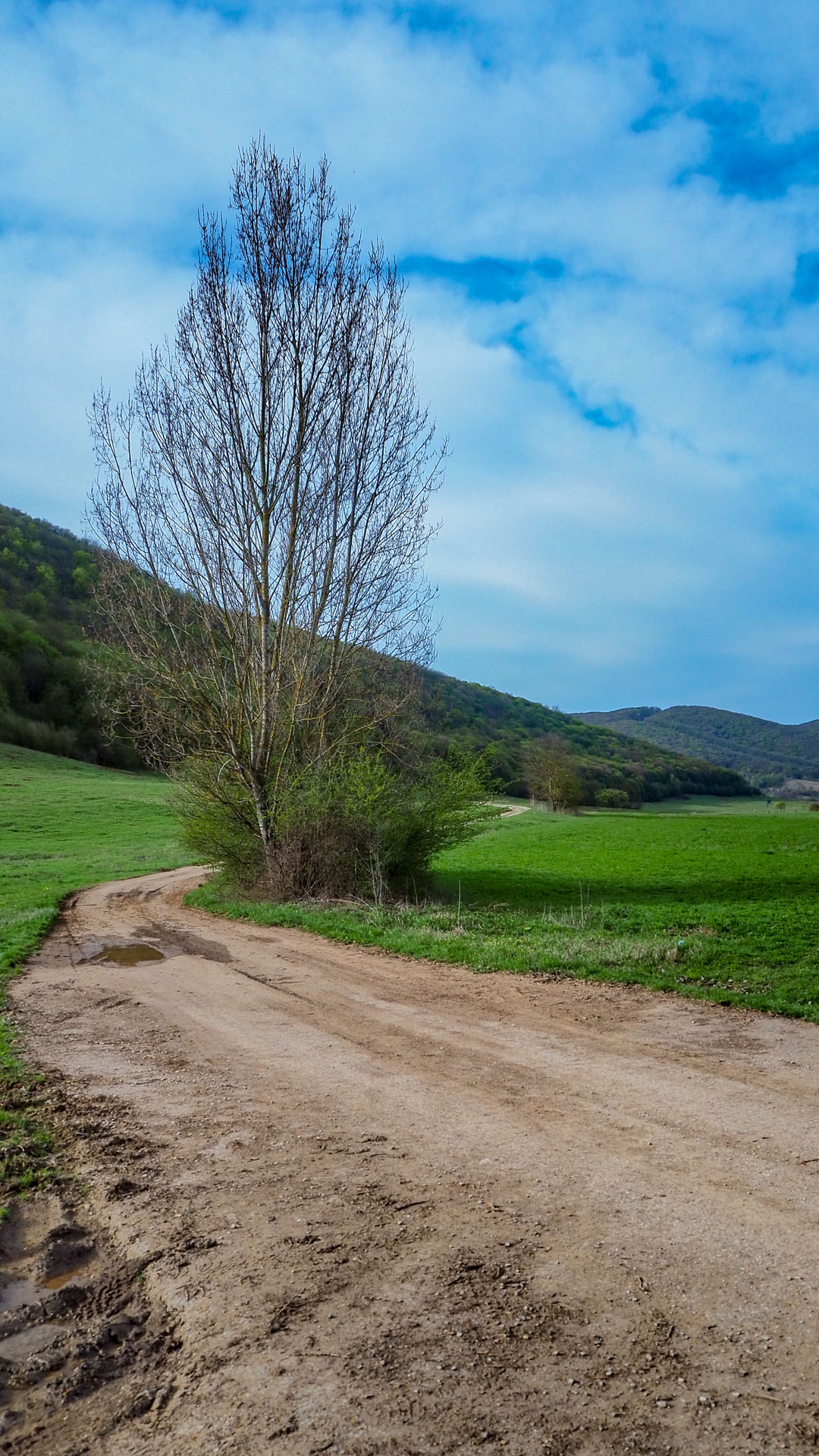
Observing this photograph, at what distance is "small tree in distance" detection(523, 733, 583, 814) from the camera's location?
64312mm

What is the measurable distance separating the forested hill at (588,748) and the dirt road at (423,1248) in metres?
59.4

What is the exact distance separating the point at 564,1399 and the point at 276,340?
18.2m

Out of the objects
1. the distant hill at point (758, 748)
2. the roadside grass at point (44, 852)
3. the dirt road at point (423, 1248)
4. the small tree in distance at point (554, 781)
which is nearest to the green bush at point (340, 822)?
the roadside grass at point (44, 852)

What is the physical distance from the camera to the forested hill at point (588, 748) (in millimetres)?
80875

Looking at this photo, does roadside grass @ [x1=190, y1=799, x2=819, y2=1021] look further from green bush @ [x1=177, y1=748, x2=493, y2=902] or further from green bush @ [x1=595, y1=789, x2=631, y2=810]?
green bush @ [x1=595, y1=789, x2=631, y2=810]

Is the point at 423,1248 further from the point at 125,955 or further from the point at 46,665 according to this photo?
the point at 46,665

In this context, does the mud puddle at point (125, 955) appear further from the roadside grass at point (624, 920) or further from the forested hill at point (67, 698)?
the forested hill at point (67, 698)

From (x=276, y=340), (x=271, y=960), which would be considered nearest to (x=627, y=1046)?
(x=271, y=960)

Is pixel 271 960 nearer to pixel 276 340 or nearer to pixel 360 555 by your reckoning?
pixel 360 555

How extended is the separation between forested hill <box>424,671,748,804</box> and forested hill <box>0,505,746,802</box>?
24 centimetres

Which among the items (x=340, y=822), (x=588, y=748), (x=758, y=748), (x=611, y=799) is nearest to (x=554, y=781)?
(x=611, y=799)

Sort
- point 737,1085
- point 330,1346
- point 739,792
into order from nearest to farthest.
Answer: point 330,1346, point 737,1085, point 739,792

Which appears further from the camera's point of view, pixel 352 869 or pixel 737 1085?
pixel 352 869

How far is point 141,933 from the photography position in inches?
551
